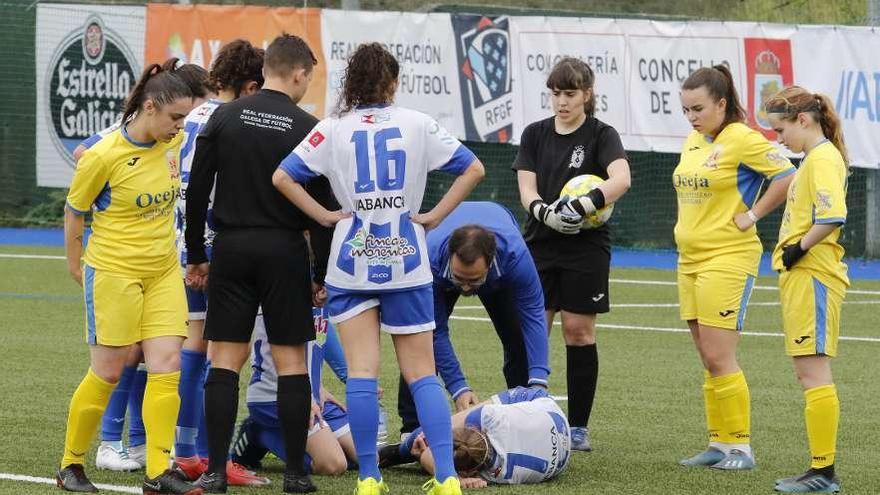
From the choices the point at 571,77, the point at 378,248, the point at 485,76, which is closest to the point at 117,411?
Result: the point at 378,248

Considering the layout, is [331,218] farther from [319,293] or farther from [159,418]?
[159,418]

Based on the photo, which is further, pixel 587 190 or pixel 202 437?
pixel 587 190

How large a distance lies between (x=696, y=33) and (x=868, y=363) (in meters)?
7.34

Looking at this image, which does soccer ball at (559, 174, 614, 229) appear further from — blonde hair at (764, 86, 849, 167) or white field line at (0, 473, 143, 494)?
white field line at (0, 473, 143, 494)

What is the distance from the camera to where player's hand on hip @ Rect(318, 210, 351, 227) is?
6.00 m

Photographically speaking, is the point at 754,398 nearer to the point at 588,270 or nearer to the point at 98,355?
the point at 588,270

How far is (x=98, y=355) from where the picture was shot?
617 cm

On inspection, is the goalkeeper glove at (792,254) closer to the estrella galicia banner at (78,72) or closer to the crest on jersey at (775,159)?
the crest on jersey at (775,159)

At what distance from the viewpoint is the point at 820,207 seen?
21.2ft

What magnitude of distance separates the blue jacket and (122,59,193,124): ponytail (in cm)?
138

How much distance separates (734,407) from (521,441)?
1.26 metres

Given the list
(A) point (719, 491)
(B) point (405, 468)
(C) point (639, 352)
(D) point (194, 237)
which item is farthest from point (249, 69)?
(C) point (639, 352)

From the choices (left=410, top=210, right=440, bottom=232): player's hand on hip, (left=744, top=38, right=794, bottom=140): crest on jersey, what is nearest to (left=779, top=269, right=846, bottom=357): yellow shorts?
(left=410, top=210, right=440, bottom=232): player's hand on hip

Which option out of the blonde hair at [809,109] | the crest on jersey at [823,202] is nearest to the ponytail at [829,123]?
the blonde hair at [809,109]
